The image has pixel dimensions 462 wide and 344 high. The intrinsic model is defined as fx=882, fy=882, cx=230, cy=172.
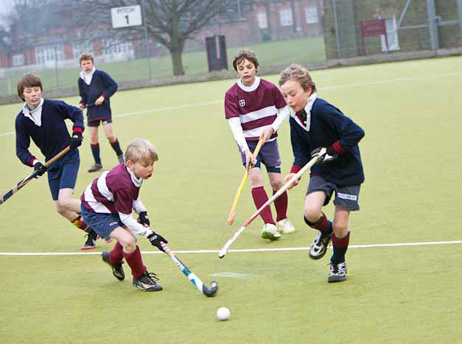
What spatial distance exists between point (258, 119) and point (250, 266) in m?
1.63

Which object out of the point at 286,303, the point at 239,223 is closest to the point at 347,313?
the point at 286,303

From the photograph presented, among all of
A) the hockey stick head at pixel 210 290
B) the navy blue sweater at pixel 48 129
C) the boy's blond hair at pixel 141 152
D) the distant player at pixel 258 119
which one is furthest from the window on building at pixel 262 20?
the hockey stick head at pixel 210 290

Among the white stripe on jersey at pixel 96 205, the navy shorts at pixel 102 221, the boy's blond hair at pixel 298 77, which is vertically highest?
the boy's blond hair at pixel 298 77

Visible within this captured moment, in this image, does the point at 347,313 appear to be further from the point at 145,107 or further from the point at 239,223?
the point at 145,107

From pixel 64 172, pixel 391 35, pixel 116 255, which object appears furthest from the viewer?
pixel 391 35

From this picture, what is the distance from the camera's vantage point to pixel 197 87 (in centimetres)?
2653

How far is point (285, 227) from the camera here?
7758mm

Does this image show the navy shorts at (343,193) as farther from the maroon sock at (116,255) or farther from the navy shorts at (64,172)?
the navy shorts at (64,172)

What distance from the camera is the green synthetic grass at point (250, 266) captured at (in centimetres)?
519

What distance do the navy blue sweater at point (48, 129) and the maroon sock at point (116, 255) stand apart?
1.76 m

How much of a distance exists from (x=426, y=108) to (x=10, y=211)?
7854 mm

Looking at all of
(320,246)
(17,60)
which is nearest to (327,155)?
(320,246)

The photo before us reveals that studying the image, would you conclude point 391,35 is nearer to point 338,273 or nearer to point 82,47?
point 82,47

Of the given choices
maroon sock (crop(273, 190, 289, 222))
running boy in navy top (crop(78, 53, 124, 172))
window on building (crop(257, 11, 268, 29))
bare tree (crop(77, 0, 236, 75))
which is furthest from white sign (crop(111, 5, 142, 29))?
maroon sock (crop(273, 190, 289, 222))
